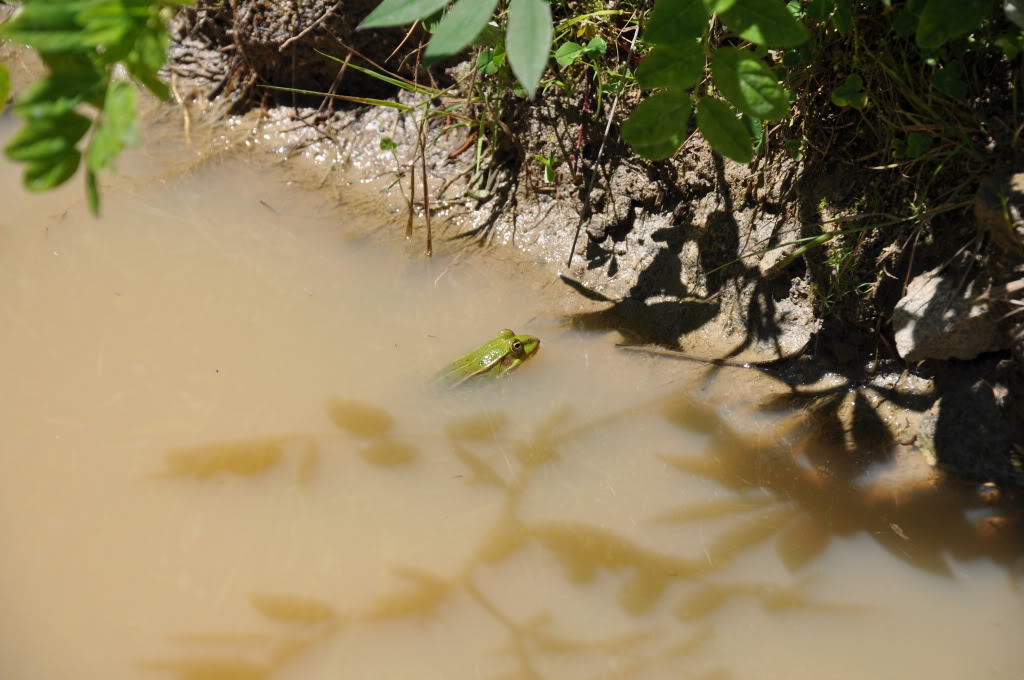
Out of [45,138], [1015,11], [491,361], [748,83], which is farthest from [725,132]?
[45,138]

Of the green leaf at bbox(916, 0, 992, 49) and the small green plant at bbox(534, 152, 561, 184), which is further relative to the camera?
the small green plant at bbox(534, 152, 561, 184)

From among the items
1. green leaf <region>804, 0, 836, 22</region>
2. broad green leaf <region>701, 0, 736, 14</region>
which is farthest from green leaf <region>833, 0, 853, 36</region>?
broad green leaf <region>701, 0, 736, 14</region>

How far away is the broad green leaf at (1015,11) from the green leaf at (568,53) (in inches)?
57.9

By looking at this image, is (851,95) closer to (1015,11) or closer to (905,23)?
(905,23)

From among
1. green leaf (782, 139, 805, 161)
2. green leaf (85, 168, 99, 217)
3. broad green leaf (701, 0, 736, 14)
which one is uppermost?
broad green leaf (701, 0, 736, 14)

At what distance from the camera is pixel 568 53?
119 inches

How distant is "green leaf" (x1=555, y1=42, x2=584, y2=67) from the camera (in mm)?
2996

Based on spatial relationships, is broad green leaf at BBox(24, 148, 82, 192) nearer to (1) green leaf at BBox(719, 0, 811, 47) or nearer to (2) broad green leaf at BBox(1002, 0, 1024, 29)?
(1) green leaf at BBox(719, 0, 811, 47)

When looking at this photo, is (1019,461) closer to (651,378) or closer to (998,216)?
(998,216)

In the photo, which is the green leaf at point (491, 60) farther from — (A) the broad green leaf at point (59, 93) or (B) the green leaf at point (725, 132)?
(A) the broad green leaf at point (59, 93)

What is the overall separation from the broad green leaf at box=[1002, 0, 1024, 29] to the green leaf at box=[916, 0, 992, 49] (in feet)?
0.13

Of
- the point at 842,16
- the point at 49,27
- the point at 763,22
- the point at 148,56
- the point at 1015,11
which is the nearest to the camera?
the point at 49,27

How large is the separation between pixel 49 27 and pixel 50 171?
232 mm

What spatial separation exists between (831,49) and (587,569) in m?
1.91
